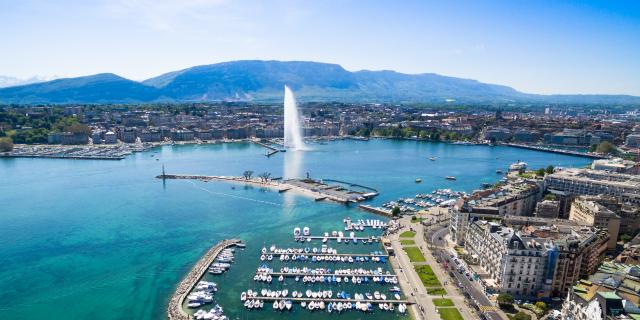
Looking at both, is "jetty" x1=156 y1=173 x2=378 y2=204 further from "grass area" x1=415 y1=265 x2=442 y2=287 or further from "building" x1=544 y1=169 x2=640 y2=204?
"building" x1=544 y1=169 x2=640 y2=204

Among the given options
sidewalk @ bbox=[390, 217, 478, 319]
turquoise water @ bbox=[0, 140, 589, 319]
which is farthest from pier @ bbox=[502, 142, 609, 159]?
sidewalk @ bbox=[390, 217, 478, 319]

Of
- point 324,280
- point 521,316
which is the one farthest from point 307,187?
point 521,316

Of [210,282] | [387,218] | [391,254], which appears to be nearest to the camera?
[210,282]

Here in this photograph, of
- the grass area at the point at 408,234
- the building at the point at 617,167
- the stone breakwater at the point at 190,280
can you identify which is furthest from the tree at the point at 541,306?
the building at the point at 617,167

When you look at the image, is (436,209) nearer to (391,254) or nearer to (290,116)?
(391,254)

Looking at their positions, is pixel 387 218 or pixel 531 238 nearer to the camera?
pixel 531 238

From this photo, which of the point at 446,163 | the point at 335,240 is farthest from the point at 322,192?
the point at 446,163
